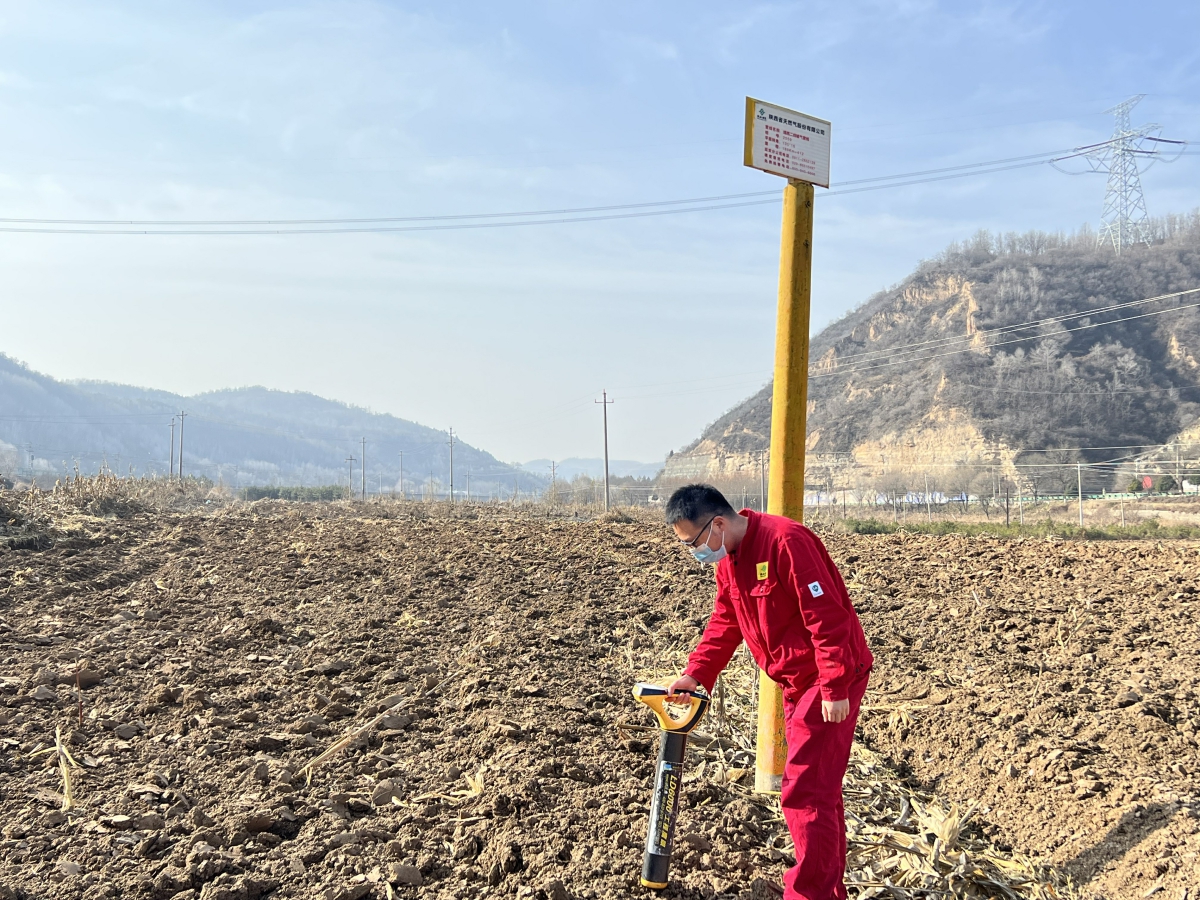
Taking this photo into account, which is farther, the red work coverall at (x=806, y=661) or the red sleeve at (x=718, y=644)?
the red sleeve at (x=718, y=644)

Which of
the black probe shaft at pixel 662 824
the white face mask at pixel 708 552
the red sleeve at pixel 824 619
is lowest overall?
the black probe shaft at pixel 662 824

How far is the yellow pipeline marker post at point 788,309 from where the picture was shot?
3770mm

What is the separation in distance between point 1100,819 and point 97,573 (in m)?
8.68

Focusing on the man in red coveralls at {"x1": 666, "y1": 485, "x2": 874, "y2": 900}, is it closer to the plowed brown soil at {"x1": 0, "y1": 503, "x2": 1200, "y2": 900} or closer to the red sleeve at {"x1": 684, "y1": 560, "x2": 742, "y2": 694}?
the red sleeve at {"x1": 684, "y1": 560, "x2": 742, "y2": 694}

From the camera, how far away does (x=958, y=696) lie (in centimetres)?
490

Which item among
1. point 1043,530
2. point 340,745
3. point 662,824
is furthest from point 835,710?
point 1043,530

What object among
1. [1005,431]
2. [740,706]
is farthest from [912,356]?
[740,706]

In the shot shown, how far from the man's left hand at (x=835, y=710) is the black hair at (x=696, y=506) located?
72 cm

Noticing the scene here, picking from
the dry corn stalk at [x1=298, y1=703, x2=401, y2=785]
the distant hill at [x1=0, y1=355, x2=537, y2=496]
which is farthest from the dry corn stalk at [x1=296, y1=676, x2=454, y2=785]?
the distant hill at [x1=0, y1=355, x2=537, y2=496]

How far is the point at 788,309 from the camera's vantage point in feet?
12.8

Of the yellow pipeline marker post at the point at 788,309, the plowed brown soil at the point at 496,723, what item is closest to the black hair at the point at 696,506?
the yellow pipeline marker post at the point at 788,309

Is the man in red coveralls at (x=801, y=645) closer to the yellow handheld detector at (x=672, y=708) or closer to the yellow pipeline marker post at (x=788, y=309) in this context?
the yellow handheld detector at (x=672, y=708)

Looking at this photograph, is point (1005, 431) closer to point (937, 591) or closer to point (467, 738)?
point (937, 591)

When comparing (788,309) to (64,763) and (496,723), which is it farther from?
(64,763)
